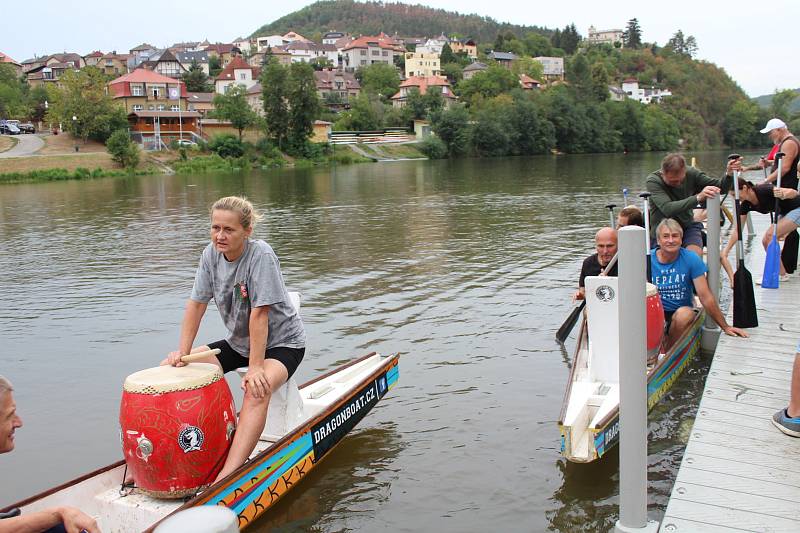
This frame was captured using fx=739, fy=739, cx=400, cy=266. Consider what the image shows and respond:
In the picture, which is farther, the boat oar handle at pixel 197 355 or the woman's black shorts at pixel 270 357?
the woman's black shorts at pixel 270 357

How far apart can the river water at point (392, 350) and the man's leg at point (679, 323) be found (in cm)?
56

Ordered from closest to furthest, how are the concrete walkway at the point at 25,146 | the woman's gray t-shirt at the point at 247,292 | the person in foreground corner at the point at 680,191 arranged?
the woman's gray t-shirt at the point at 247,292 → the person in foreground corner at the point at 680,191 → the concrete walkway at the point at 25,146

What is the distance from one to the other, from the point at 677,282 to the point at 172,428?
19.8ft

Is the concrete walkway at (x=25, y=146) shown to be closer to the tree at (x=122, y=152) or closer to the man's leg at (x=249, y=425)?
the tree at (x=122, y=152)

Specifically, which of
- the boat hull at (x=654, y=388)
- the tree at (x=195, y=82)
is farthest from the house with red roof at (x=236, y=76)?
the boat hull at (x=654, y=388)

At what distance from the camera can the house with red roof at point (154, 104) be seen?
292 ft

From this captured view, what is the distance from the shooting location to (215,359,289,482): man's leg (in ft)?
17.7

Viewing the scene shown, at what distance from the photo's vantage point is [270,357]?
5.87 m

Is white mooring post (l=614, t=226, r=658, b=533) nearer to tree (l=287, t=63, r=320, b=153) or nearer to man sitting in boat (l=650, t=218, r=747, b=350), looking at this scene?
man sitting in boat (l=650, t=218, r=747, b=350)

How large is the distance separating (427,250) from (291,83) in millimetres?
72103

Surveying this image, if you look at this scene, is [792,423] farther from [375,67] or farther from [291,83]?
[375,67]

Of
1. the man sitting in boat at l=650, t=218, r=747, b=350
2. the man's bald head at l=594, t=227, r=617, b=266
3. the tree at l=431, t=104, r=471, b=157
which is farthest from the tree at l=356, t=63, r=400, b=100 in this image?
the man sitting in boat at l=650, t=218, r=747, b=350

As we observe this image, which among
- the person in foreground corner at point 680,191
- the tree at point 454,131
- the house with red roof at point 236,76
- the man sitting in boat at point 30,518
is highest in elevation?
the house with red roof at point 236,76

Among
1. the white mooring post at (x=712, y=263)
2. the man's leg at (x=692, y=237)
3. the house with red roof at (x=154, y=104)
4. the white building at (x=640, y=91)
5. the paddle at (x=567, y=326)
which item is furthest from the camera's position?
the white building at (x=640, y=91)
